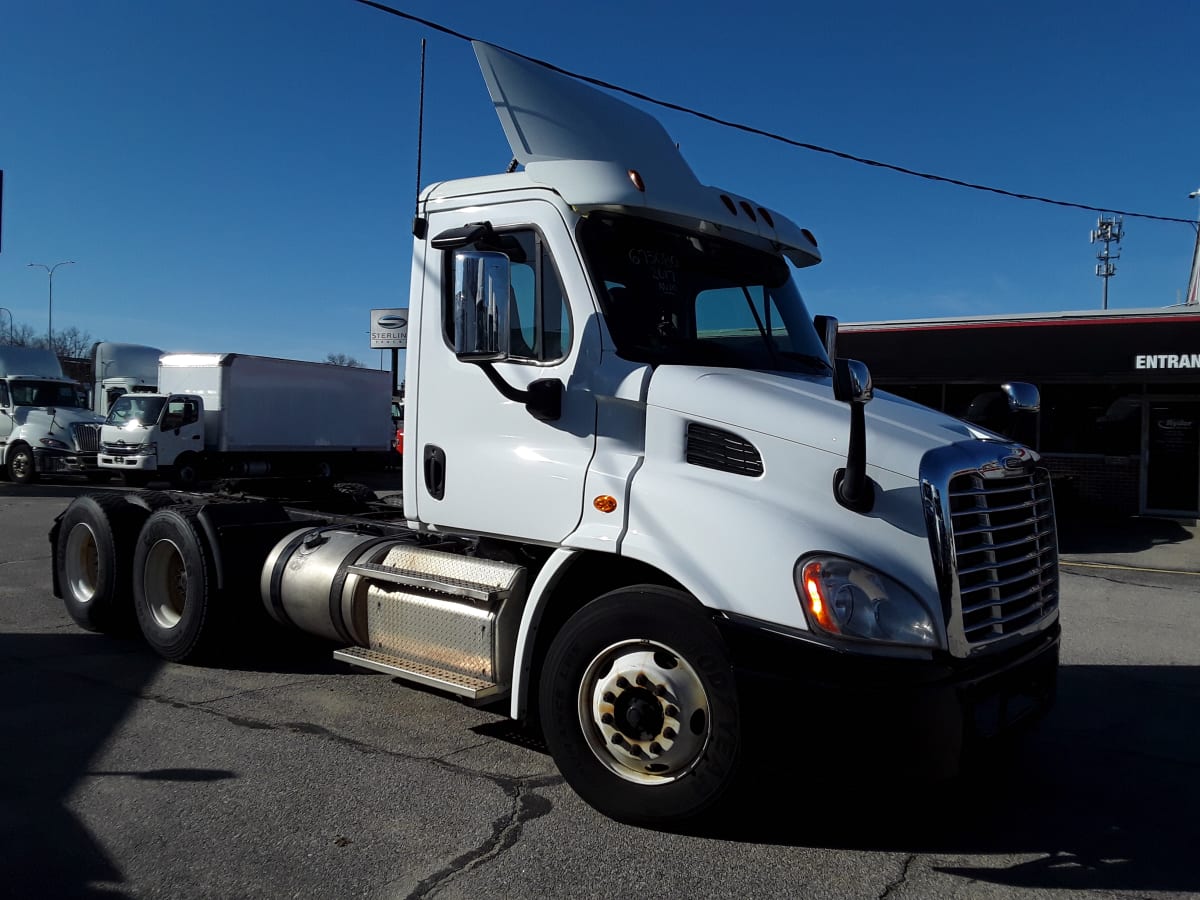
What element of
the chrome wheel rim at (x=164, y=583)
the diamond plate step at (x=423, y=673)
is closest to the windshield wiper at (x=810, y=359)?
the diamond plate step at (x=423, y=673)

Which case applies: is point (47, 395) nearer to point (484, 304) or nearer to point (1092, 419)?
point (1092, 419)

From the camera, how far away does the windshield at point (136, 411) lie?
21.2m

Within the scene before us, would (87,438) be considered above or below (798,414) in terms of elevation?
below

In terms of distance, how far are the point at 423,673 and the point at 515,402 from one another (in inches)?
55.7

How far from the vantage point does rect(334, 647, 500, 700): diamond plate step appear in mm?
4522

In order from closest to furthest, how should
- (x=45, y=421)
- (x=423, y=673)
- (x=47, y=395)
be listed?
(x=423, y=673), (x=45, y=421), (x=47, y=395)

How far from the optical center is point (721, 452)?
13.0 feet

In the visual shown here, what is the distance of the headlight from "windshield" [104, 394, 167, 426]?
66.9ft

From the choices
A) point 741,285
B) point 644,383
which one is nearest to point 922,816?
point 644,383

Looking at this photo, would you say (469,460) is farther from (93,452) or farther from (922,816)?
(93,452)

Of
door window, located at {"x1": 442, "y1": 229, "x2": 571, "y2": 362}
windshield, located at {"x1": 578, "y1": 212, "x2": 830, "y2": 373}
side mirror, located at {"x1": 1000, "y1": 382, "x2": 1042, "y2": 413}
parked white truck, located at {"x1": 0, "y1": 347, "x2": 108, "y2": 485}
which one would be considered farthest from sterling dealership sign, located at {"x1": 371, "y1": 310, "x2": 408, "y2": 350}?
parked white truck, located at {"x1": 0, "y1": 347, "x2": 108, "y2": 485}

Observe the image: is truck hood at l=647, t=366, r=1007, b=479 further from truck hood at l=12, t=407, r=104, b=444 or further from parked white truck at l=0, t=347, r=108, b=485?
truck hood at l=12, t=407, r=104, b=444

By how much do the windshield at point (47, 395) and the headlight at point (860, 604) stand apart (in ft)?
81.0

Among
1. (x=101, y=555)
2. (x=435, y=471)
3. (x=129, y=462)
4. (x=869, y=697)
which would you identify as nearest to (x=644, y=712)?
(x=869, y=697)
